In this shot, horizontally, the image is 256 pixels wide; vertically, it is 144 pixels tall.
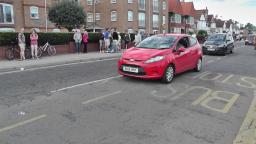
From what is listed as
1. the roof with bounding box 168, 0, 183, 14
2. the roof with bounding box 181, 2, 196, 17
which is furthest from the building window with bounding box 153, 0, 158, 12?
the roof with bounding box 181, 2, 196, 17

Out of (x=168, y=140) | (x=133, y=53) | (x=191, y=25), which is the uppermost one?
(x=191, y=25)

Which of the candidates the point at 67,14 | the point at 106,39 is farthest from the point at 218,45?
the point at 67,14

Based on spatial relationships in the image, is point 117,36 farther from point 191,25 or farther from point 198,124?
point 191,25

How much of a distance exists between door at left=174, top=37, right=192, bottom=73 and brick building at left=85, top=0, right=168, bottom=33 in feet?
123

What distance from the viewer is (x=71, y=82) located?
30.7 ft

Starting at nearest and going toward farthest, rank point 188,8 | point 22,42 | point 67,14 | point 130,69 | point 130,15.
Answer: point 130,69, point 22,42, point 67,14, point 130,15, point 188,8

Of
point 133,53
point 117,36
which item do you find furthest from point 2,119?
point 117,36

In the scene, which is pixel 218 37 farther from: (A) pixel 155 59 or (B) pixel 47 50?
(A) pixel 155 59

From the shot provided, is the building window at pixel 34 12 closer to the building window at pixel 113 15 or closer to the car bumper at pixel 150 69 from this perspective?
the building window at pixel 113 15

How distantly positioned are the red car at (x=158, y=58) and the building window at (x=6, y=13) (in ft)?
92.8

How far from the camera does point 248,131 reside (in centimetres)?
520

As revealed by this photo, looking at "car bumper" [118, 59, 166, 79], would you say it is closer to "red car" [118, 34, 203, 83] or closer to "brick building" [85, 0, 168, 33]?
"red car" [118, 34, 203, 83]

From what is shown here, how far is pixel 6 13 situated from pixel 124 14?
20.4 meters

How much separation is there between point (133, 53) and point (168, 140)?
5.08 m
